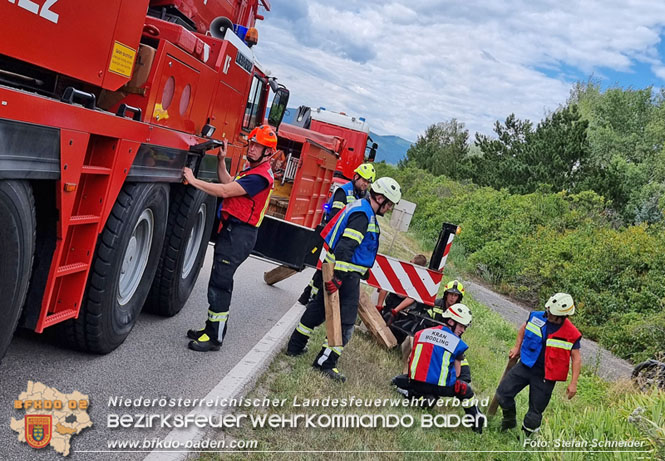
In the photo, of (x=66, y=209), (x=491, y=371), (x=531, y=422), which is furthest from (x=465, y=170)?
(x=66, y=209)

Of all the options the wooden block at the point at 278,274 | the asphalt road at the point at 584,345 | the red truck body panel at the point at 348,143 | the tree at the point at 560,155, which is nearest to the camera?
the wooden block at the point at 278,274

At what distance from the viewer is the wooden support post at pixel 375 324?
827 cm

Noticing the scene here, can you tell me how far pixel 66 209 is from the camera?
3803mm

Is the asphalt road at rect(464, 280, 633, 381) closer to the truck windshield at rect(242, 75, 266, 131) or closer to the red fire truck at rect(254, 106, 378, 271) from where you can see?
the red fire truck at rect(254, 106, 378, 271)

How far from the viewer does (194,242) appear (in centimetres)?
709

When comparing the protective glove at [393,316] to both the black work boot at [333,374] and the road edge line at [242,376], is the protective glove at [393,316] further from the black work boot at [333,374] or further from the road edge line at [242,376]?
the black work boot at [333,374]

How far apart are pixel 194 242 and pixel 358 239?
6.47 feet

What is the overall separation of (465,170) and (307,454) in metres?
41.9

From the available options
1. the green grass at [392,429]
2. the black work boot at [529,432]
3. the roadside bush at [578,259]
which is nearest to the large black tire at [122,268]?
the green grass at [392,429]

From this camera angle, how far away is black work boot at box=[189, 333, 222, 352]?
5.95 metres

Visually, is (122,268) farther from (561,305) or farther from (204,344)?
(561,305)

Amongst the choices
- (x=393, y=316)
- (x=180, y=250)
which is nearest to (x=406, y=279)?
(x=393, y=316)

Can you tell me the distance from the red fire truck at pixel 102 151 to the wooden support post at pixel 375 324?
2.52m

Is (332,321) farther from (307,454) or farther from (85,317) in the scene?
(85,317)
